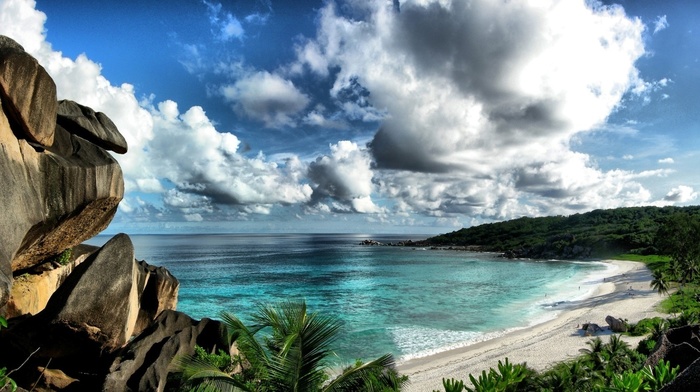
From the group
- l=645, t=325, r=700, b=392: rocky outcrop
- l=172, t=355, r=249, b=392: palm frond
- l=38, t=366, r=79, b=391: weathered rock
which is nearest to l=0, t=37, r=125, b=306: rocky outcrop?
l=38, t=366, r=79, b=391: weathered rock

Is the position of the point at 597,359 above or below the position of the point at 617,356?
below

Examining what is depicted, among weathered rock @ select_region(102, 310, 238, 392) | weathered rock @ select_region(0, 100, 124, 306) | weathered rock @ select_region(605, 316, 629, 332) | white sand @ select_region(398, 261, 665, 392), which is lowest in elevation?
white sand @ select_region(398, 261, 665, 392)

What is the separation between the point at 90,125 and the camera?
53.3 ft

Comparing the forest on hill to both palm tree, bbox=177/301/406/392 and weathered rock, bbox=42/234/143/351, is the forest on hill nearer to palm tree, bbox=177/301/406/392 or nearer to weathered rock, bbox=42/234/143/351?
palm tree, bbox=177/301/406/392

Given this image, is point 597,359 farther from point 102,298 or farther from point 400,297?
point 400,297

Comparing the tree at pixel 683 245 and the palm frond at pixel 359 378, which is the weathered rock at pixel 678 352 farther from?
the tree at pixel 683 245

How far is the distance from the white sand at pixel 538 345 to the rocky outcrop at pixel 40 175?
18.9 metres

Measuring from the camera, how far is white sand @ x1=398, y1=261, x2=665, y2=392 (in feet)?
86.0

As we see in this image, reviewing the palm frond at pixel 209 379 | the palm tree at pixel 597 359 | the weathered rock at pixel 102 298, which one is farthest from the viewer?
the palm tree at pixel 597 359

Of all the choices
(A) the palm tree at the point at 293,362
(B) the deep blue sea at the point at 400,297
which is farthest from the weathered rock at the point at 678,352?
(B) the deep blue sea at the point at 400,297

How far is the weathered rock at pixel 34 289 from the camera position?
15.0 m

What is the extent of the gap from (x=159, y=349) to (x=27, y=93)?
32.4 ft

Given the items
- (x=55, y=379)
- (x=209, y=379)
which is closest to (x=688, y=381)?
(x=209, y=379)

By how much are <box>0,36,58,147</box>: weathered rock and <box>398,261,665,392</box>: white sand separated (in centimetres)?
2138
